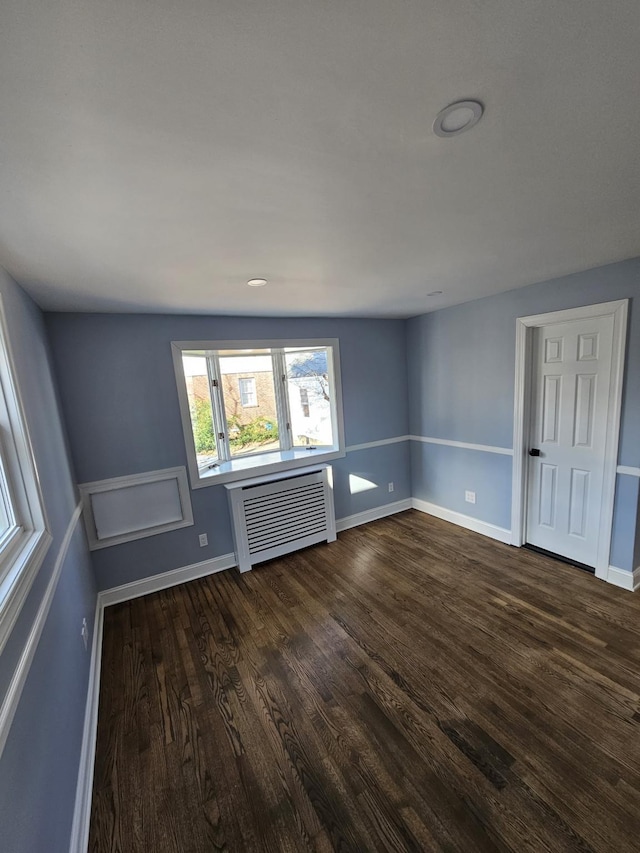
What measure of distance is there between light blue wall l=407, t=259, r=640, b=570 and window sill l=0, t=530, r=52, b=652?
3433mm

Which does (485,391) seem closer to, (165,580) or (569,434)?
(569,434)

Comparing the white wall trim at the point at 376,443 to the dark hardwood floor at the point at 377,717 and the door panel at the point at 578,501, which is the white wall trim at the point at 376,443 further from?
Result: the door panel at the point at 578,501

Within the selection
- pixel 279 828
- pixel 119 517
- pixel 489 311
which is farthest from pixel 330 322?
pixel 279 828

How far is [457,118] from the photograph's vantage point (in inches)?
35.1

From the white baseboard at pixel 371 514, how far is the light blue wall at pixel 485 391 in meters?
0.23

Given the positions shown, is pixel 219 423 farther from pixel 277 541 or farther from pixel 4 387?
pixel 4 387

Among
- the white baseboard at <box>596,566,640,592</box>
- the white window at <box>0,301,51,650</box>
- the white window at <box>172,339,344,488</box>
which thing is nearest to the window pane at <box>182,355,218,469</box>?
the white window at <box>172,339,344,488</box>

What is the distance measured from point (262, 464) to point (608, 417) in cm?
287

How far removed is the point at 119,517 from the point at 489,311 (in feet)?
12.2

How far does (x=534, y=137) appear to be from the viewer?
3.23 feet

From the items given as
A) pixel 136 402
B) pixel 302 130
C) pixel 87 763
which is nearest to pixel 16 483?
pixel 87 763

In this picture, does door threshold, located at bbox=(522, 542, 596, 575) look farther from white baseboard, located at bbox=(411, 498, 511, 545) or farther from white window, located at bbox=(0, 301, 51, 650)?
white window, located at bbox=(0, 301, 51, 650)

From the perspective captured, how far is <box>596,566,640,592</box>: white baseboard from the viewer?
2523 millimetres

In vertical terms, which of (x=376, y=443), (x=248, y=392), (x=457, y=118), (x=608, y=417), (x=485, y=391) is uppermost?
(x=457, y=118)
